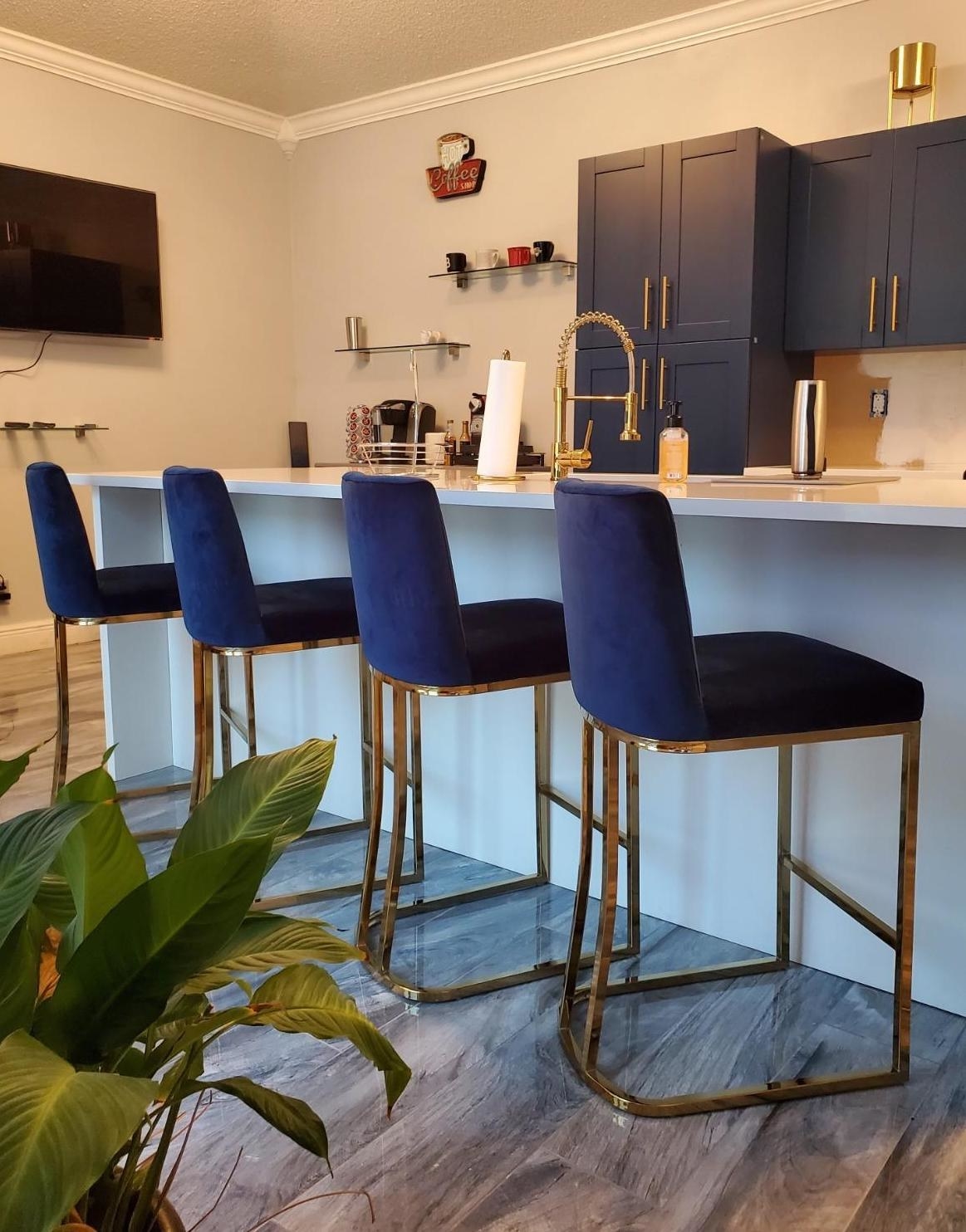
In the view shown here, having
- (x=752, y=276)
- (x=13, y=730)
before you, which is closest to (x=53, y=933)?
(x=13, y=730)

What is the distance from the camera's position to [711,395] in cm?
416

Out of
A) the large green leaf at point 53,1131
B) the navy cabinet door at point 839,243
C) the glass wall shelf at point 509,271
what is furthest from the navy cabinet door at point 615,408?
the large green leaf at point 53,1131

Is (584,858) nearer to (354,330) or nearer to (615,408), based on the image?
(615,408)

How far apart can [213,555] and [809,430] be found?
4.34ft

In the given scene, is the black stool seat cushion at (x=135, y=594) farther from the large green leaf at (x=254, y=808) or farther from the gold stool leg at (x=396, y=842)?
the large green leaf at (x=254, y=808)

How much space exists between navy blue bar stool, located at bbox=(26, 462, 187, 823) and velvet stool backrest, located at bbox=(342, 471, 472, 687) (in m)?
0.95

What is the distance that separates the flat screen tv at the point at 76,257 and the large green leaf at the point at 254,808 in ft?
15.5

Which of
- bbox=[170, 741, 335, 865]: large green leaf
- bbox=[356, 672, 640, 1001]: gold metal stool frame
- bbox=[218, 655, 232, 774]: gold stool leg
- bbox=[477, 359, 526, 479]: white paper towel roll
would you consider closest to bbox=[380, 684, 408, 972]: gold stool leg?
bbox=[356, 672, 640, 1001]: gold metal stool frame

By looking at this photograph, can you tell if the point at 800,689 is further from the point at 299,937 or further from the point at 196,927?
the point at 196,927

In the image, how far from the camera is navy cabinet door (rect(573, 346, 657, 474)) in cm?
432

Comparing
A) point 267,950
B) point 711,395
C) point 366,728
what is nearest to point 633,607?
point 267,950

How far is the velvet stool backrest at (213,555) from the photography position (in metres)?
1.99

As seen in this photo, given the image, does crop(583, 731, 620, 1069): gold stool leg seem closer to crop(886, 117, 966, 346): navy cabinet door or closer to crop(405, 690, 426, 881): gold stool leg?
crop(405, 690, 426, 881): gold stool leg

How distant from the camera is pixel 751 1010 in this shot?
1744 millimetres
